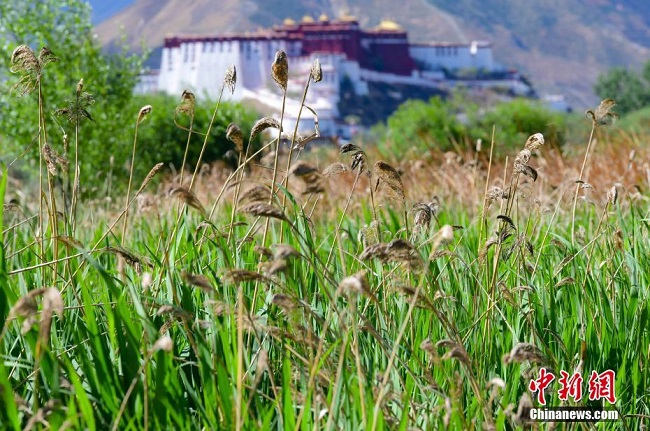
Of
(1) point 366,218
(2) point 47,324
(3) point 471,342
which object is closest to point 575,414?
(3) point 471,342

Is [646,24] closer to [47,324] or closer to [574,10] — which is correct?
[574,10]

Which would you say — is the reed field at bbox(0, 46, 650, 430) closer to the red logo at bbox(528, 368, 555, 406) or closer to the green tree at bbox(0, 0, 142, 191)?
the red logo at bbox(528, 368, 555, 406)

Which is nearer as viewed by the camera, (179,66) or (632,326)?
(632,326)

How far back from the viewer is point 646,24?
589 ft

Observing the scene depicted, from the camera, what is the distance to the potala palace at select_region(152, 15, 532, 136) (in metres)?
78.8

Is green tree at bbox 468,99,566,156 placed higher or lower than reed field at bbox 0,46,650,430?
lower

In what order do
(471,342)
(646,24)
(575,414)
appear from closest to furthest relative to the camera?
(575,414) < (471,342) < (646,24)

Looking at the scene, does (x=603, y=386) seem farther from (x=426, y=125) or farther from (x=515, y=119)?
(x=515, y=119)

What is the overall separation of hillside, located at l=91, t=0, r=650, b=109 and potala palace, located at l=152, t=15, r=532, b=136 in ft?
134

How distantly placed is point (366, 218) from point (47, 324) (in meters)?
1.99

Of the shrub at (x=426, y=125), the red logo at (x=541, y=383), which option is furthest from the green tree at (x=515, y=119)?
the red logo at (x=541, y=383)
